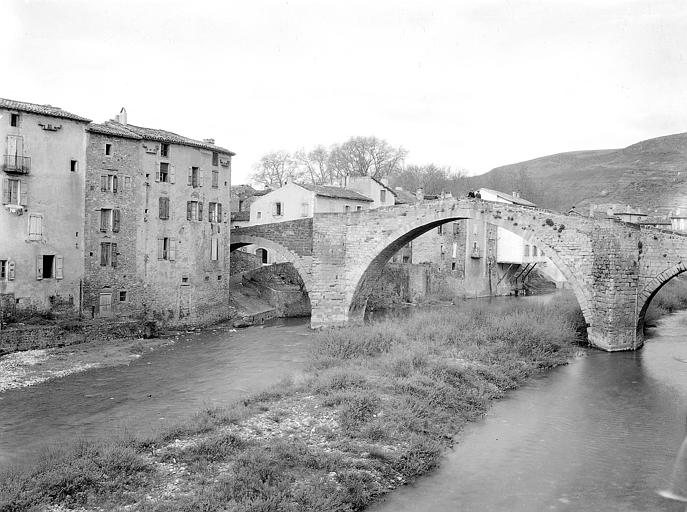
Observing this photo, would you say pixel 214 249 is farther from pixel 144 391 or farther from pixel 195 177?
pixel 144 391

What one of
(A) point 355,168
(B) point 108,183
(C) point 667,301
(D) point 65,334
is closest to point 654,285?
(C) point 667,301

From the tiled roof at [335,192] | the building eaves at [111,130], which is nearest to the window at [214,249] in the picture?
the building eaves at [111,130]

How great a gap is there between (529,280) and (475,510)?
34522mm

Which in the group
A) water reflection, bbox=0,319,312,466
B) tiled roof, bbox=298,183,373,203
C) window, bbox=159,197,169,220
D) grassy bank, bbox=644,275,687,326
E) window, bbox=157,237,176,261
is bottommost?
water reflection, bbox=0,319,312,466

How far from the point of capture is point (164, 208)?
2144 centimetres

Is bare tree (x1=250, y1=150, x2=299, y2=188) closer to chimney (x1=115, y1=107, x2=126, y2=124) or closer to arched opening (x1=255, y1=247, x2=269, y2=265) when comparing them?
arched opening (x1=255, y1=247, x2=269, y2=265)

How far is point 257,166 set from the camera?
4878cm

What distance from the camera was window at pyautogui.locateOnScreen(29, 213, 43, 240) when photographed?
1822cm

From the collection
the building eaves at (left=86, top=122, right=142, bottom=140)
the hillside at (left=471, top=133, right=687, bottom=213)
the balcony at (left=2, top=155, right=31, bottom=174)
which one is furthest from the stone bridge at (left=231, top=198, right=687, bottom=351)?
the hillside at (left=471, top=133, right=687, bottom=213)

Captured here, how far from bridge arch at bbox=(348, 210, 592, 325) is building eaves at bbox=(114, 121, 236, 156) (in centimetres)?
733

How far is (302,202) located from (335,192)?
1918mm

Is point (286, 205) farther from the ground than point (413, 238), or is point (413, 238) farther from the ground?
point (286, 205)

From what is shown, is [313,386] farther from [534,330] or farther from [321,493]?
[534,330]

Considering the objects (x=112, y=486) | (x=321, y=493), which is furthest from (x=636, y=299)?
(x=112, y=486)
